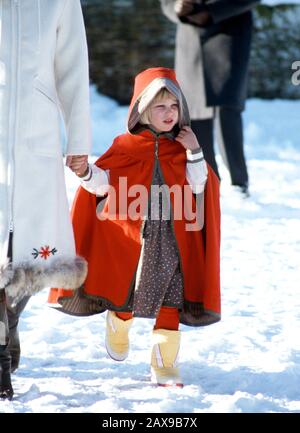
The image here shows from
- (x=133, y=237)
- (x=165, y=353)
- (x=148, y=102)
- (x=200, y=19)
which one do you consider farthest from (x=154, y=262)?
(x=200, y=19)

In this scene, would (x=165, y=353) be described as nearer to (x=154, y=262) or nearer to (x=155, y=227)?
(x=154, y=262)

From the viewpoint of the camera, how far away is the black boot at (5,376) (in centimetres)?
334

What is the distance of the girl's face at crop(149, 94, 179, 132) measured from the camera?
3570 millimetres

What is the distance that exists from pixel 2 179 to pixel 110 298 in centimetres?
66

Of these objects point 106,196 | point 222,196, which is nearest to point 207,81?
point 222,196

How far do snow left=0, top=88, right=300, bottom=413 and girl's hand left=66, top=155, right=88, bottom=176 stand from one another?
0.73 meters

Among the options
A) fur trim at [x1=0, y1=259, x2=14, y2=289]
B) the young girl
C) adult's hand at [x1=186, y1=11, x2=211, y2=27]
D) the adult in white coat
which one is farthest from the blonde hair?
adult's hand at [x1=186, y1=11, x2=211, y2=27]

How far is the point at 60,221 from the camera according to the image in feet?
11.1

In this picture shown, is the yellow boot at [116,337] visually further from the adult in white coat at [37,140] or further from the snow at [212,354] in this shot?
the adult in white coat at [37,140]

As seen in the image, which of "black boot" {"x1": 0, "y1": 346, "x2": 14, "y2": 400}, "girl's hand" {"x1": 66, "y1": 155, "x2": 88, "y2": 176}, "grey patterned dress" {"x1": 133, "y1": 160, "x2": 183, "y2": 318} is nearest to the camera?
"black boot" {"x1": 0, "y1": 346, "x2": 14, "y2": 400}

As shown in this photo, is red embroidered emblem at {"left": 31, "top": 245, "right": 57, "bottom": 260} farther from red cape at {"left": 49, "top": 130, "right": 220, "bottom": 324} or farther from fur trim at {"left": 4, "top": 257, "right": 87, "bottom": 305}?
red cape at {"left": 49, "top": 130, "right": 220, "bottom": 324}

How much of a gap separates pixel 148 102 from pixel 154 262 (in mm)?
546
